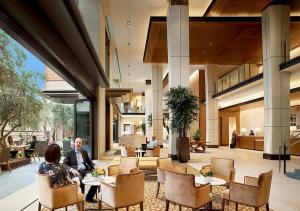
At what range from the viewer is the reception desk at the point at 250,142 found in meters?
19.3

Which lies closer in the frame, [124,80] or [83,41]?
[83,41]

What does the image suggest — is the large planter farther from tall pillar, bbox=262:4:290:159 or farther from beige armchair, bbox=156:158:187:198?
beige armchair, bbox=156:158:187:198

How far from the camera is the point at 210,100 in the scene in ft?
72.6

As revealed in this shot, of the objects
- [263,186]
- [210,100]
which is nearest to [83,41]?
[263,186]

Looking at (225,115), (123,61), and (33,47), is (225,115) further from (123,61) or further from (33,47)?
(33,47)

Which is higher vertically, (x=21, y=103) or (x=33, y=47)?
(x=33, y=47)

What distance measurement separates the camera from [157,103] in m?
22.6

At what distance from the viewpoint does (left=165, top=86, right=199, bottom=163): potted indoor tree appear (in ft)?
36.1

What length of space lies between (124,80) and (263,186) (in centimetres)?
2846

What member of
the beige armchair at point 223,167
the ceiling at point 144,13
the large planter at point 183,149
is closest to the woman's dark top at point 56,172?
the beige armchair at point 223,167

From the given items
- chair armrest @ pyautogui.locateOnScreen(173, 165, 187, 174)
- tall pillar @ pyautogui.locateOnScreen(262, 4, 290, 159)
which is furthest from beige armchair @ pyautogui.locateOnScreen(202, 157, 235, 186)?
tall pillar @ pyautogui.locateOnScreen(262, 4, 290, 159)

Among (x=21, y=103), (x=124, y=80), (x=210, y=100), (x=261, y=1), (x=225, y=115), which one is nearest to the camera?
(x=21, y=103)

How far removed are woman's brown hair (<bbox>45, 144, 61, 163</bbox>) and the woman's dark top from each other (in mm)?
78

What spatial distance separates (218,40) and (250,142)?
8.74m
